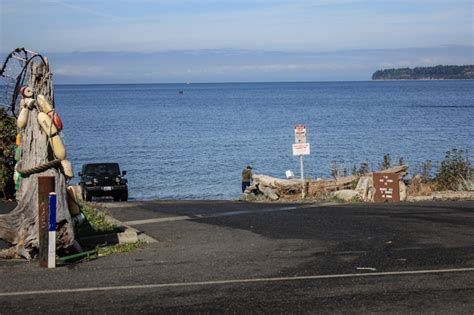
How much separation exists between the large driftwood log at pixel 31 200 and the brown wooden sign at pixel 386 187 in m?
12.8

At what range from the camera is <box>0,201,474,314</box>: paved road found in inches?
366

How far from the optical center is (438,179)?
91.0ft

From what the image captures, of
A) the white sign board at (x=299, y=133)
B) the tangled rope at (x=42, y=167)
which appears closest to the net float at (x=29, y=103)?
the tangled rope at (x=42, y=167)

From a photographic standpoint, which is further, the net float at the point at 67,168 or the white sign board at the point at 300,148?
the white sign board at the point at 300,148

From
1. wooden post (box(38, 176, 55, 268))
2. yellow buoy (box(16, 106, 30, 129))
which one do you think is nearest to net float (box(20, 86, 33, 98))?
yellow buoy (box(16, 106, 30, 129))

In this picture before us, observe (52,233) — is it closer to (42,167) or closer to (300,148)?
(42,167)

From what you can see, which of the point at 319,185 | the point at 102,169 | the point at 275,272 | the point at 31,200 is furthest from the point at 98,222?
the point at 102,169

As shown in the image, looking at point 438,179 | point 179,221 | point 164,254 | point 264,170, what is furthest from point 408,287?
point 264,170

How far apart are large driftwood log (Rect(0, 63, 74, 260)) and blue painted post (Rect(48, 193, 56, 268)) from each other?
0.57 metres

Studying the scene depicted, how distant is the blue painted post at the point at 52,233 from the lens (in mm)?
11695

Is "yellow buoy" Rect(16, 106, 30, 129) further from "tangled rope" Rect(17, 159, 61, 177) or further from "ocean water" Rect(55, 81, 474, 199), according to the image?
"ocean water" Rect(55, 81, 474, 199)

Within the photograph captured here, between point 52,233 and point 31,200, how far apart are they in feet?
3.81

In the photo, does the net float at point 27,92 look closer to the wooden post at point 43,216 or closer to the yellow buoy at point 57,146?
the yellow buoy at point 57,146

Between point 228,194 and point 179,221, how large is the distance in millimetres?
18710
